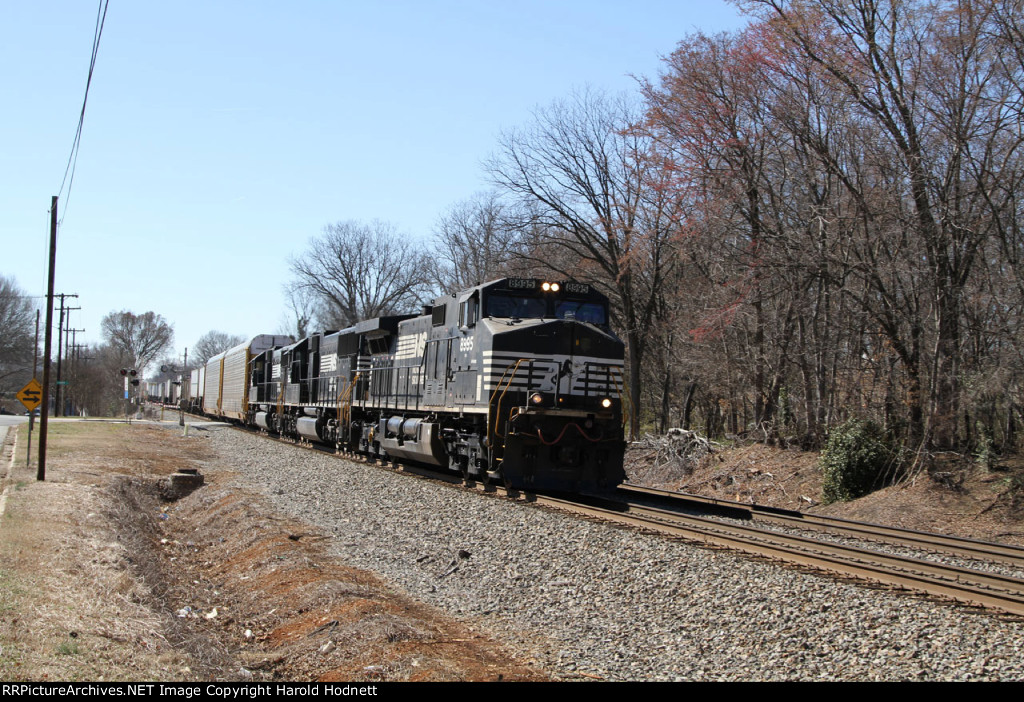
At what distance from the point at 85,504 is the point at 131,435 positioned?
77.6 ft

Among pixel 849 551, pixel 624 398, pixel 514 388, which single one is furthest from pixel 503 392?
pixel 849 551

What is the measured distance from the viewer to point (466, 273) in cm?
5484

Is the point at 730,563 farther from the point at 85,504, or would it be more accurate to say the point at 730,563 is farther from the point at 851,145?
the point at 851,145

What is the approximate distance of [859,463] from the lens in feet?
54.6

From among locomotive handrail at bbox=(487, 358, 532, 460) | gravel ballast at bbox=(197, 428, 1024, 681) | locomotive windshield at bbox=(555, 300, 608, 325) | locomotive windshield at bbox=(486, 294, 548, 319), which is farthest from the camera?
locomotive windshield at bbox=(555, 300, 608, 325)

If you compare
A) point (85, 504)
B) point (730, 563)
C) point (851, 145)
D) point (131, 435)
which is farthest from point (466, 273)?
point (730, 563)

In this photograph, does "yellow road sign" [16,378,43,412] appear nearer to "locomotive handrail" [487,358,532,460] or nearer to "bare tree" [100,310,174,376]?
"locomotive handrail" [487,358,532,460]

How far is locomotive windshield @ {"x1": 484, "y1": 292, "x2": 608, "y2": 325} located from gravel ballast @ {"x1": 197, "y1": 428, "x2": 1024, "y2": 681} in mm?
3900

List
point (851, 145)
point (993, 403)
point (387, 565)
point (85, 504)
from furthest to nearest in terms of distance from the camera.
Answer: point (851, 145) → point (993, 403) → point (85, 504) → point (387, 565)

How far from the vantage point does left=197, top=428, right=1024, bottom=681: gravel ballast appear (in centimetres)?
628

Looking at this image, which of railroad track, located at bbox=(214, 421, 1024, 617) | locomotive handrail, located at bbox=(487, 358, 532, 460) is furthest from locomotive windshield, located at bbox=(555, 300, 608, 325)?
railroad track, located at bbox=(214, 421, 1024, 617)

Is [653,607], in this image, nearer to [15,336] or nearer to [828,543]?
[828,543]

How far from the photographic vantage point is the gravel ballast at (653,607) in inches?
247

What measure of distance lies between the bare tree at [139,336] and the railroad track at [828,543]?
107 metres
